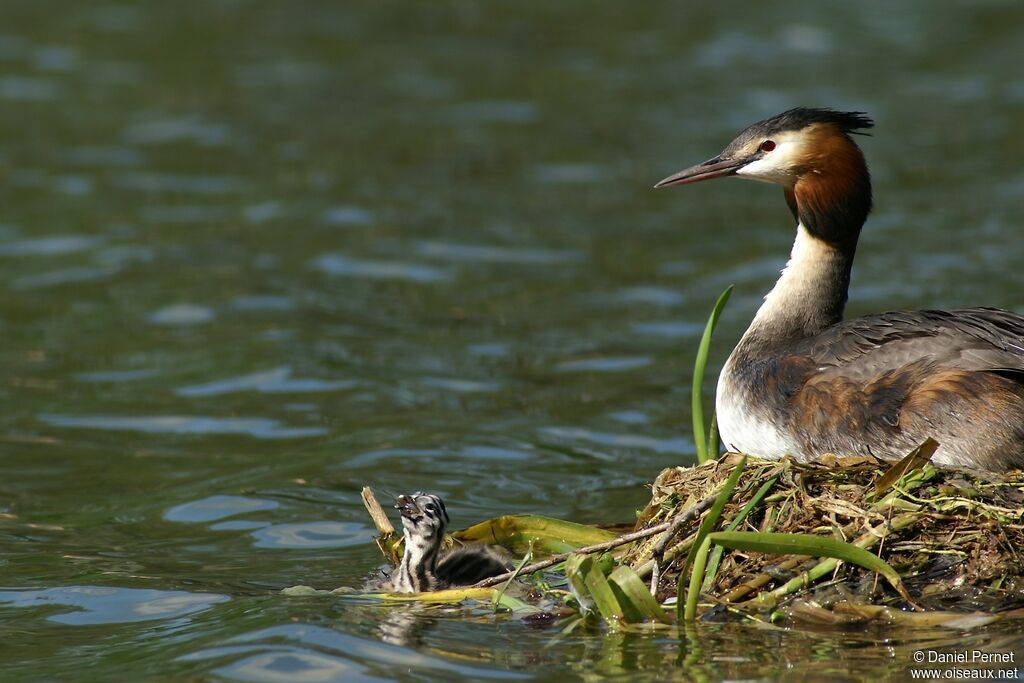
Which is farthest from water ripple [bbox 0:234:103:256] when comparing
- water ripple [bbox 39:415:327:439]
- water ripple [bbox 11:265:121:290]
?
water ripple [bbox 39:415:327:439]

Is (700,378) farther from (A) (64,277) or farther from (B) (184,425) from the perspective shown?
(A) (64,277)

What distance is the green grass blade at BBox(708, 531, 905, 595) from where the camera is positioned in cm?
634

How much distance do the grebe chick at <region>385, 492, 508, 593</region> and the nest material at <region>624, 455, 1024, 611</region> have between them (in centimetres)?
81

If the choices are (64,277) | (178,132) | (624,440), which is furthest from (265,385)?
(178,132)

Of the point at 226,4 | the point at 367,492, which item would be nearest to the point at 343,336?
the point at 367,492

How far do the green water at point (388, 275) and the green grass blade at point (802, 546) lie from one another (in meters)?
0.27

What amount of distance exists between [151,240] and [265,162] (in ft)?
8.30

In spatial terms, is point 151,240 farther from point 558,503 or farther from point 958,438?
point 958,438

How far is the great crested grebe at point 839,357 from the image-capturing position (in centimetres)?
715

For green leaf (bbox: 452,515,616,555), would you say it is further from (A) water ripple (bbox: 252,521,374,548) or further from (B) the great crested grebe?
(A) water ripple (bbox: 252,521,374,548)

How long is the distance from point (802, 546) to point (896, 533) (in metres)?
0.49

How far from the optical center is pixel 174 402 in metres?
11.3

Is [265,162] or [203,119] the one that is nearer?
A: [265,162]

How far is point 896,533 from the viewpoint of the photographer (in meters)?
6.64
